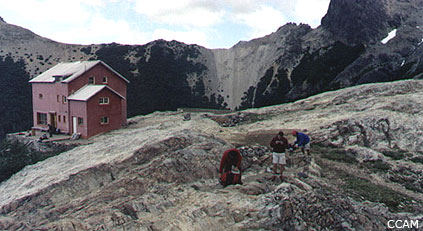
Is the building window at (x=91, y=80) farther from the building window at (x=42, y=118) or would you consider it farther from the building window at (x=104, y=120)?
the building window at (x=42, y=118)

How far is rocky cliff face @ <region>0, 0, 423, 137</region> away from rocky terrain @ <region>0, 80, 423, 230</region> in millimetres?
24792

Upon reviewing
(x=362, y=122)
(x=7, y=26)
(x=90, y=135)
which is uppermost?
(x=7, y=26)

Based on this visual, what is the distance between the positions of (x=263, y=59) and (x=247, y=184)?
78.6 m

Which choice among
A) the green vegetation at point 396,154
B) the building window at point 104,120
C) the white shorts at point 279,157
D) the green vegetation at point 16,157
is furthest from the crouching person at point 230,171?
the building window at point 104,120

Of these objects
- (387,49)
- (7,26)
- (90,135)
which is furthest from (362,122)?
(7,26)

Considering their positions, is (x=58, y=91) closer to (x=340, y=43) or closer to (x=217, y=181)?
(x=217, y=181)

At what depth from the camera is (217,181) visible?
16375mm

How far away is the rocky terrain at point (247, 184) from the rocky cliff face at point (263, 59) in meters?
24.8

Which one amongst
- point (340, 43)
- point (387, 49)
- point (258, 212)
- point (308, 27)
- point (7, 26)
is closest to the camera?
point (258, 212)

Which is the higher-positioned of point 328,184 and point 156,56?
Answer: point 156,56

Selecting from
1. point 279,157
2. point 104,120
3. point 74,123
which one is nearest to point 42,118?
point 74,123

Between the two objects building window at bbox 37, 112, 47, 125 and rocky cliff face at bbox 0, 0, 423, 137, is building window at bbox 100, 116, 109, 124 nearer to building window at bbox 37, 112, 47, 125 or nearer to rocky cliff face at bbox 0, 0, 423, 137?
building window at bbox 37, 112, 47, 125

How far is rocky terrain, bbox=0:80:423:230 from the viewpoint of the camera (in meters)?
11.7

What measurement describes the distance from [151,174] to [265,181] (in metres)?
5.54
